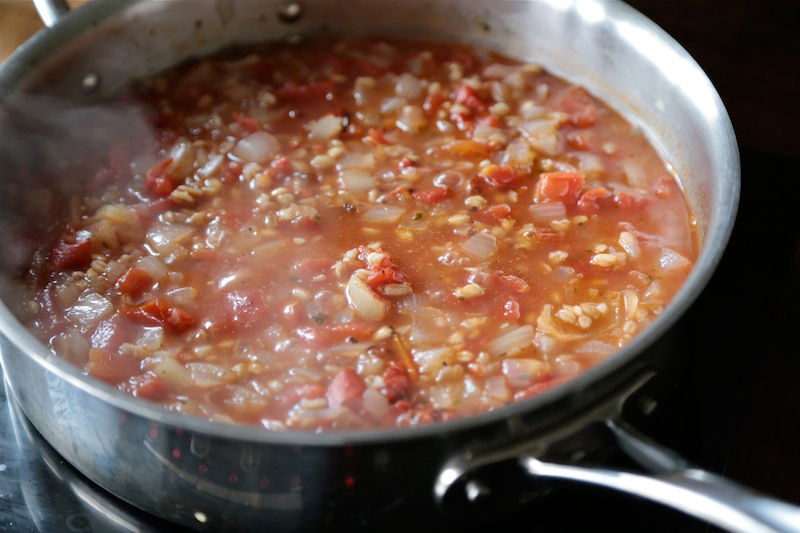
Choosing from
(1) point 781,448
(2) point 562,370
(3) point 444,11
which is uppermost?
(3) point 444,11

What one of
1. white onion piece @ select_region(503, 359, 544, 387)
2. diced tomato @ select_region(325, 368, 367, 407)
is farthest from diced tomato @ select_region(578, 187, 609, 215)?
diced tomato @ select_region(325, 368, 367, 407)

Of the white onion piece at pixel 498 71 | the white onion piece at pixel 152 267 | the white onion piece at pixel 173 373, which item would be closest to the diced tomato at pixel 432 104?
the white onion piece at pixel 498 71

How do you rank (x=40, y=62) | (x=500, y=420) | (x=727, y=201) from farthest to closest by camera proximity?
(x=40, y=62), (x=727, y=201), (x=500, y=420)

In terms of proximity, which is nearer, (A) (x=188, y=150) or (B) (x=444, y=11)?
(A) (x=188, y=150)

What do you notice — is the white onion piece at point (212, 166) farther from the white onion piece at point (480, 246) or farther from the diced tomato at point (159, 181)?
the white onion piece at point (480, 246)

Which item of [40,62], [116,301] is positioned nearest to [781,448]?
[116,301]

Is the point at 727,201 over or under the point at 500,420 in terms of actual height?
over

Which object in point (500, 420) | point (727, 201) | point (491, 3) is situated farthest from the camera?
point (491, 3)

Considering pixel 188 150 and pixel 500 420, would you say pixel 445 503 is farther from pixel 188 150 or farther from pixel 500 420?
pixel 188 150
